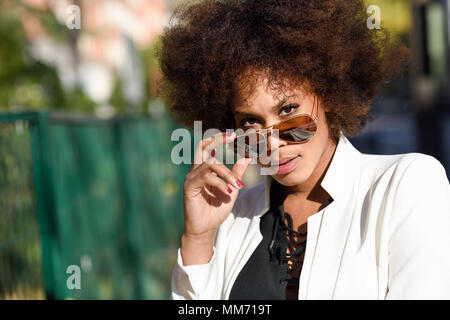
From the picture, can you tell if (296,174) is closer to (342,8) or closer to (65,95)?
(342,8)

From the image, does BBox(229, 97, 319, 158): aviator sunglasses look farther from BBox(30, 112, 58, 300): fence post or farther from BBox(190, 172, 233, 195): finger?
BBox(30, 112, 58, 300): fence post

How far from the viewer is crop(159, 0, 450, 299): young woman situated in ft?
6.19

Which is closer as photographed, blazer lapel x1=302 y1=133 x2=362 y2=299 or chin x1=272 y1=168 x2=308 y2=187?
blazer lapel x1=302 y1=133 x2=362 y2=299

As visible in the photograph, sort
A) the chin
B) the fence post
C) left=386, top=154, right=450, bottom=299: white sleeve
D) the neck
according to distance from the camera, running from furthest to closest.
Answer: the fence post
the neck
the chin
left=386, top=154, right=450, bottom=299: white sleeve

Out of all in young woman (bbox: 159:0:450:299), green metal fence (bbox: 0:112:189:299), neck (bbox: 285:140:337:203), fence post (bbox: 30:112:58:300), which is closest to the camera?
young woman (bbox: 159:0:450:299)

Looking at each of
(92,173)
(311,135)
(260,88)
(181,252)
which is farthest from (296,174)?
(92,173)

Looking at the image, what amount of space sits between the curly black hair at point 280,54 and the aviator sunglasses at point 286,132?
14cm

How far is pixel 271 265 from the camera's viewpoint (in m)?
2.20

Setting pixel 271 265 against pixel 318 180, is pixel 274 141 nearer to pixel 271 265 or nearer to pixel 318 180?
pixel 318 180

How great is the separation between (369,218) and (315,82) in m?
0.62

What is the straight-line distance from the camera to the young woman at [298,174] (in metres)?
1.89

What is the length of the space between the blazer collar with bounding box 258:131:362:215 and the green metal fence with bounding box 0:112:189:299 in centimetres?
170

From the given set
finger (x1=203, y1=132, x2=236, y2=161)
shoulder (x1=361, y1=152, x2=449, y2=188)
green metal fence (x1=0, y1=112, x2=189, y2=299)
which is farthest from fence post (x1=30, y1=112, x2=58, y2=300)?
shoulder (x1=361, y1=152, x2=449, y2=188)

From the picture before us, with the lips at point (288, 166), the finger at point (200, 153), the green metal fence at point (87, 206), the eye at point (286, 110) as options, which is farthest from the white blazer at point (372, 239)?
the green metal fence at point (87, 206)
